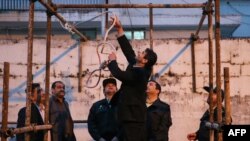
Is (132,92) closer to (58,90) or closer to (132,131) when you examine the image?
(132,131)

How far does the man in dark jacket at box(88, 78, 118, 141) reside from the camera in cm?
460

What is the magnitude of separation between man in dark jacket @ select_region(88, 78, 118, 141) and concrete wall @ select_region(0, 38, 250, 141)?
139cm

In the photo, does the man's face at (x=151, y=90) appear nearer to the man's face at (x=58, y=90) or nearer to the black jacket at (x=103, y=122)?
the black jacket at (x=103, y=122)

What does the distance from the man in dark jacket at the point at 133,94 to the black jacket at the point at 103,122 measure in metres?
0.64

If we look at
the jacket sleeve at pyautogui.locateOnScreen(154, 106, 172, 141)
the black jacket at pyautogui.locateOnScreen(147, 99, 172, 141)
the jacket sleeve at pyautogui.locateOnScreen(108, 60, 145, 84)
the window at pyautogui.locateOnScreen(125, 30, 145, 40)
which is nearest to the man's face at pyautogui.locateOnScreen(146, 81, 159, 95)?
the black jacket at pyautogui.locateOnScreen(147, 99, 172, 141)

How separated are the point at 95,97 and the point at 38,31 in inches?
249

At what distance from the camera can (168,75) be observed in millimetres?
6227

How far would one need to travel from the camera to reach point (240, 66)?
6.20 metres

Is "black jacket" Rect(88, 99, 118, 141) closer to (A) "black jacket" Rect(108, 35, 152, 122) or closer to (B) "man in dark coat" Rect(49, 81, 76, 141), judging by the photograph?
(B) "man in dark coat" Rect(49, 81, 76, 141)

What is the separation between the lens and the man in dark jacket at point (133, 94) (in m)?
3.86

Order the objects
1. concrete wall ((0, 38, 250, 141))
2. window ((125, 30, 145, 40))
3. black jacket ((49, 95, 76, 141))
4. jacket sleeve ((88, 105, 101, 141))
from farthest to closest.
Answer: window ((125, 30, 145, 40)), concrete wall ((0, 38, 250, 141)), black jacket ((49, 95, 76, 141)), jacket sleeve ((88, 105, 101, 141))

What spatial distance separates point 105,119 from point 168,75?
186cm

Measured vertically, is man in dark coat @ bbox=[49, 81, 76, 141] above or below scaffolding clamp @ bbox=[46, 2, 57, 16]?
below

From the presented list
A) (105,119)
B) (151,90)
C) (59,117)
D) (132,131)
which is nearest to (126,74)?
(132,131)
